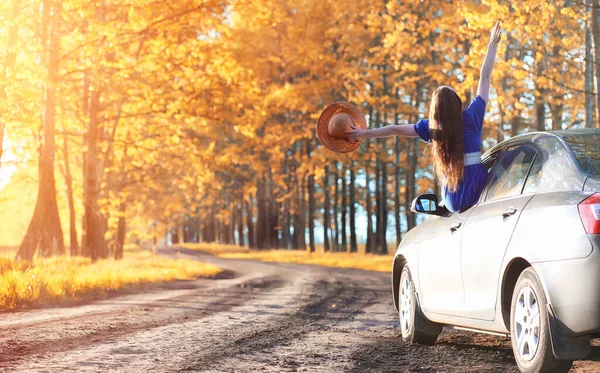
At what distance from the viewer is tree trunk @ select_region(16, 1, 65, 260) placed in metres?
21.2

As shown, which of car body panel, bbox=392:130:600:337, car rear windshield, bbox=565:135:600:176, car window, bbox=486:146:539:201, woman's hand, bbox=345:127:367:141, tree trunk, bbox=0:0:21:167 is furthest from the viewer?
tree trunk, bbox=0:0:21:167

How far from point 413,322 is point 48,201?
630 inches

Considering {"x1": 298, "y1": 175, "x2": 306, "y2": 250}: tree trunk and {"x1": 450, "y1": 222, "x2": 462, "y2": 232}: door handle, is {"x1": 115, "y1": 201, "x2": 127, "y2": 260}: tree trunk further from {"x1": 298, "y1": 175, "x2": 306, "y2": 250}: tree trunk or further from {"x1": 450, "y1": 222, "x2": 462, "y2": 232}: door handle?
{"x1": 450, "y1": 222, "x2": 462, "y2": 232}: door handle

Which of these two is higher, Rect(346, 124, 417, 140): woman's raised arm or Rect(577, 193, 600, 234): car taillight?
Rect(346, 124, 417, 140): woman's raised arm

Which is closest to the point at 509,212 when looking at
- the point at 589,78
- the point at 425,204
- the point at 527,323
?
the point at 527,323

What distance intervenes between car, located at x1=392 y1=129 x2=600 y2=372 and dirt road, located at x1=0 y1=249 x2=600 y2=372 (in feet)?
1.61

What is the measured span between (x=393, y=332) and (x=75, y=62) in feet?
54.9

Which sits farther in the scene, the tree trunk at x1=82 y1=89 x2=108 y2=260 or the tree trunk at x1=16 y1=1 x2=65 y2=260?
the tree trunk at x1=82 y1=89 x2=108 y2=260

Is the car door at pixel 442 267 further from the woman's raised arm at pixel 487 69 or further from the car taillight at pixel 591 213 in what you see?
the car taillight at pixel 591 213

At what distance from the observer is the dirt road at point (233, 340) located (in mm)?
6473

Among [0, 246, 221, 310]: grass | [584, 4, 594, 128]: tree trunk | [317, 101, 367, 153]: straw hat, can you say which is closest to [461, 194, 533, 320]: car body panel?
[317, 101, 367, 153]: straw hat

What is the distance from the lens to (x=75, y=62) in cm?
2327

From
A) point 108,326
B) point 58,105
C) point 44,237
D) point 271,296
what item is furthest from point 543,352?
point 58,105

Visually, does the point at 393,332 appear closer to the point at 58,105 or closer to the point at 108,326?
the point at 108,326
